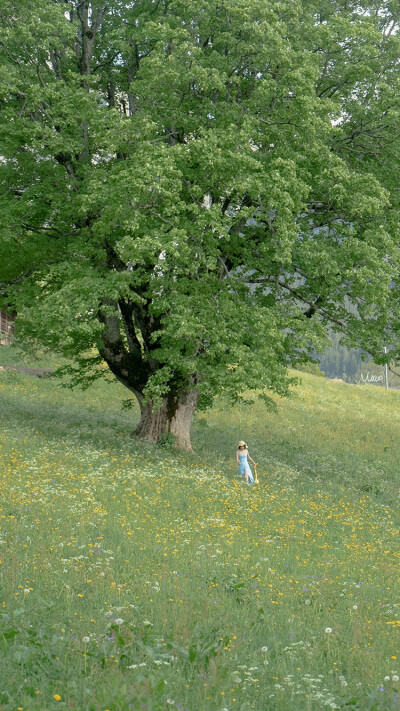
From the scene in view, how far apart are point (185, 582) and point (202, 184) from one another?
44.5 ft

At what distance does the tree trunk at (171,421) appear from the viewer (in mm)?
23781

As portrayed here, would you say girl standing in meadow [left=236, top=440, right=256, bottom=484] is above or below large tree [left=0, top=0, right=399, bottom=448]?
below

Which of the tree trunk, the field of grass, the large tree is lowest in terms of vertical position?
the field of grass

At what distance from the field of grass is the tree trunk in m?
0.96

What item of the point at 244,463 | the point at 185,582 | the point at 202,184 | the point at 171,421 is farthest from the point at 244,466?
the point at 185,582

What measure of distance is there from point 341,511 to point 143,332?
9.36 metres

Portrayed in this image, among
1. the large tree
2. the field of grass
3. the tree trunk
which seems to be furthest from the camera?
the tree trunk

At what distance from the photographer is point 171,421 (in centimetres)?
2386

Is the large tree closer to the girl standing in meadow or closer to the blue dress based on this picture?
the girl standing in meadow

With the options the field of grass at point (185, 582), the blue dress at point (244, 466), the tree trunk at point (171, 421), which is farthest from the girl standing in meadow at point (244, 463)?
the tree trunk at point (171, 421)

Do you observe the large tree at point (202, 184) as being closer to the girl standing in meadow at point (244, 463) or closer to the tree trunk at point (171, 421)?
the tree trunk at point (171, 421)

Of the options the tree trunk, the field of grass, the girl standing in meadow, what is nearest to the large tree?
the tree trunk

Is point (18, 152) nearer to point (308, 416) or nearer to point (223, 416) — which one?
point (223, 416)

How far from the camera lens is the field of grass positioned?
21.0 feet
